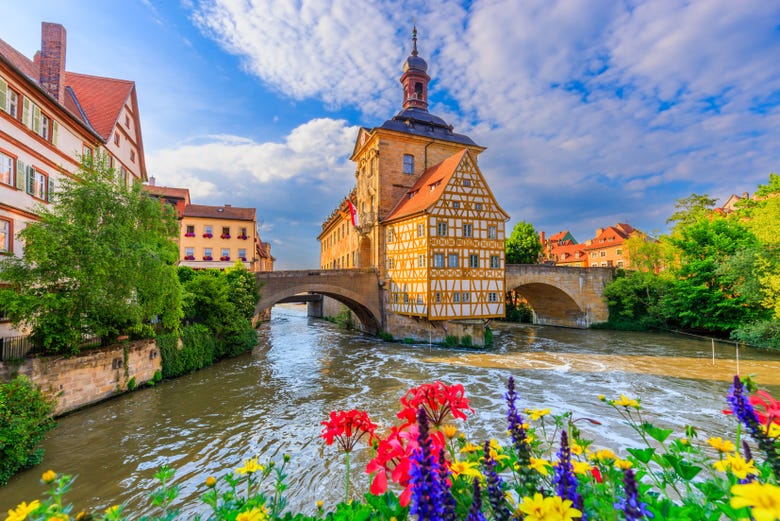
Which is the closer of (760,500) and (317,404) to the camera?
(760,500)

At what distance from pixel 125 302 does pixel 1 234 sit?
13.7 feet

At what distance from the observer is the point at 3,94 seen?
1022 cm

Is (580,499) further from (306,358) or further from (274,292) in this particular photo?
(274,292)

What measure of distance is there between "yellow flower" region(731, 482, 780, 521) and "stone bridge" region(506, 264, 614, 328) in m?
26.7

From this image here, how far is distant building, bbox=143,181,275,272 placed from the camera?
A: 30.4 m

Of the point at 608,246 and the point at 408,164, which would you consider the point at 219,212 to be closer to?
the point at 408,164

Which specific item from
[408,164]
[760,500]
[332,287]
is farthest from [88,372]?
[408,164]

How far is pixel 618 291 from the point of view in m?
27.5

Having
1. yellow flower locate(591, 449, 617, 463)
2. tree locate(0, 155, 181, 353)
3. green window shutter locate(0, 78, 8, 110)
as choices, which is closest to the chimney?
green window shutter locate(0, 78, 8, 110)

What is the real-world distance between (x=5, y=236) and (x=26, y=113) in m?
3.89

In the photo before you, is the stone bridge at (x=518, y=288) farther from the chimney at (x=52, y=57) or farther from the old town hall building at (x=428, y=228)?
the chimney at (x=52, y=57)

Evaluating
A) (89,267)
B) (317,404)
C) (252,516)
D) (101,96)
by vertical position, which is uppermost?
(101,96)

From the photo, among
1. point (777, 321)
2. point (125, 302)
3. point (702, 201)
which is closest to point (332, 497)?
point (125, 302)

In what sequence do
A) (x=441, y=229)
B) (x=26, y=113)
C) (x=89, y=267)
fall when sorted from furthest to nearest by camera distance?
(x=441, y=229) → (x=26, y=113) → (x=89, y=267)
